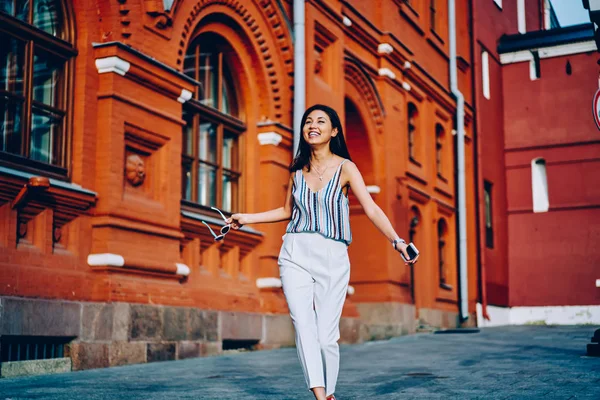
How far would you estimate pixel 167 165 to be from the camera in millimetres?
11125

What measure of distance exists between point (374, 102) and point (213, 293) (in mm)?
7132

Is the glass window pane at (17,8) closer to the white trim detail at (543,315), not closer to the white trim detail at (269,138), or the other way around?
the white trim detail at (269,138)

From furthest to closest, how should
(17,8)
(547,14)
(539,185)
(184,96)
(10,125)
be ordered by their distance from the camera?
(547,14), (539,185), (184,96), (17,8), (10,125)

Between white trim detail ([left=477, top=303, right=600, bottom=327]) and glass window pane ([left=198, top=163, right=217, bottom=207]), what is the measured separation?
12.4 meters

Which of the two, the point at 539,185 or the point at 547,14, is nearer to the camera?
the point at 539,185

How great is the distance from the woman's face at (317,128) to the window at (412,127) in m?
15.3

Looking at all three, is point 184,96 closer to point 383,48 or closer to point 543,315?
point 383,48

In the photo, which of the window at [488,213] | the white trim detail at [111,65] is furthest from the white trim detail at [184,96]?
the window at [488,213]

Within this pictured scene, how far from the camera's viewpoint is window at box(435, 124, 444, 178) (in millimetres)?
22531

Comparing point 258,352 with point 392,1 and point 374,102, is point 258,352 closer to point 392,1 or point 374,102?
point 374,102

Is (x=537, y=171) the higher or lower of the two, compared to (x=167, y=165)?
higher

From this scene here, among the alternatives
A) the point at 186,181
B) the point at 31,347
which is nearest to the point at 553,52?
the point at 186,181

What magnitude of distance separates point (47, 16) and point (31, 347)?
137 inches

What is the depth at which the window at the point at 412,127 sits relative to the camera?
807 inches
